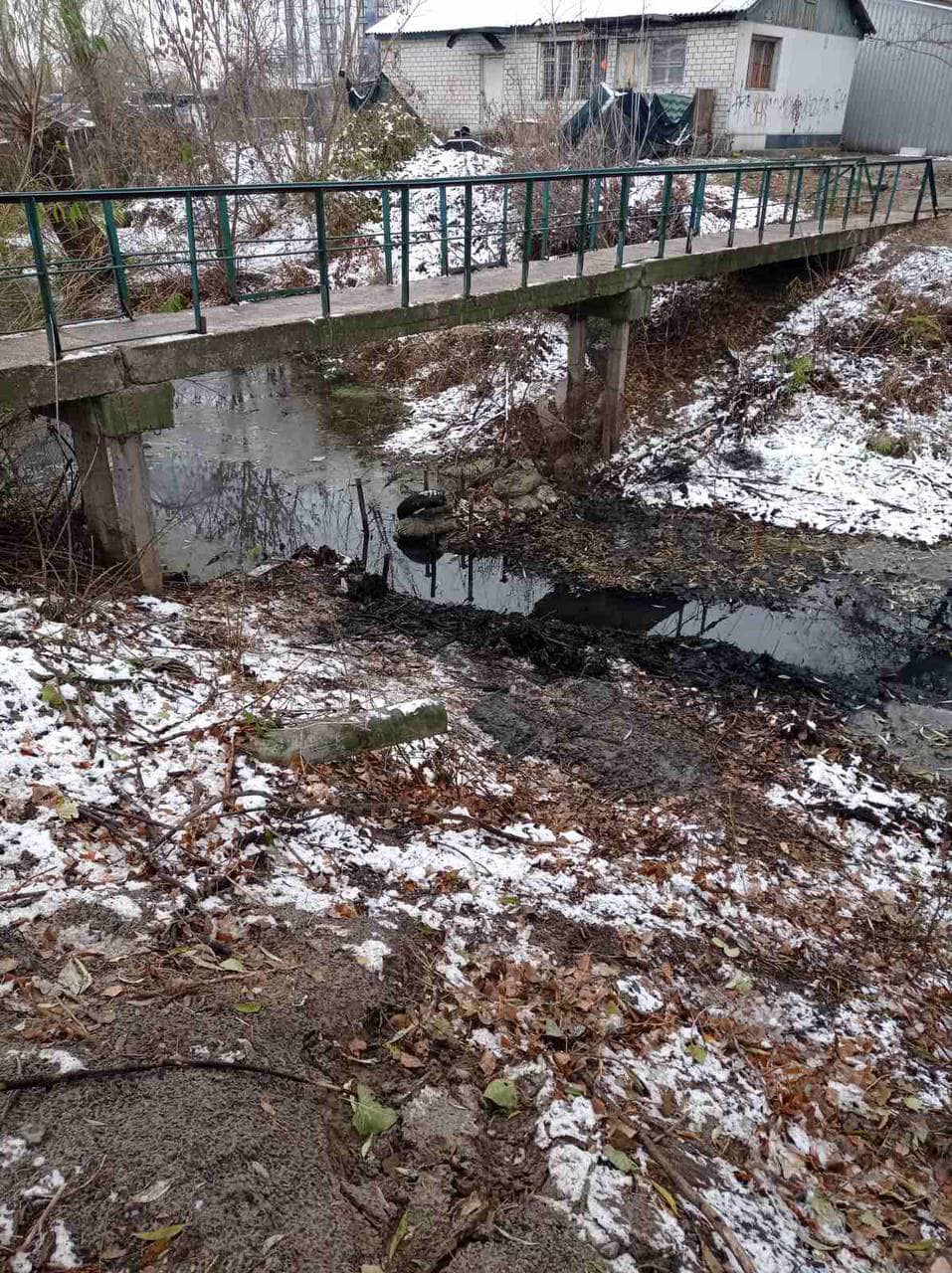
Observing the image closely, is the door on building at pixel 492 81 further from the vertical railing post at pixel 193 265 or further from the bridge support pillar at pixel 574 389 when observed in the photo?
the vertical railing post at pixel 193 265

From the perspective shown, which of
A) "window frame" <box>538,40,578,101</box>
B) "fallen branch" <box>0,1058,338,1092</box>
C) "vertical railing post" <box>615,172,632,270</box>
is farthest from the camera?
"window frame" <box>538,40,578,101</box>

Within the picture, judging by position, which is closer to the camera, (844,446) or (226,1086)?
(226,1086)

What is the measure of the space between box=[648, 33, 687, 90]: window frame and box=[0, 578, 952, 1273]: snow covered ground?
879 inches

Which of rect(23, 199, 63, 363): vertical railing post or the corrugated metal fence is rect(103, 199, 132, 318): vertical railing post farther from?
the corrugated metal fence

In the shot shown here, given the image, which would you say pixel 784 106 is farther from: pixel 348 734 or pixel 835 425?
pixel 348 734

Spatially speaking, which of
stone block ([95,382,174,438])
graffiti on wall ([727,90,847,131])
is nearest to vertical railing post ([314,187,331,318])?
stone block ([95,382,174,438])

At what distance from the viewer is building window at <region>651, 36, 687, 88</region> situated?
22.6 m

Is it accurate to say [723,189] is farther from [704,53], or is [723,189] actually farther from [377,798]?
[377,798]

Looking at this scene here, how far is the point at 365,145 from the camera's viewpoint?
17406 mm

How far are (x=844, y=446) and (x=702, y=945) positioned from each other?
8965 mm

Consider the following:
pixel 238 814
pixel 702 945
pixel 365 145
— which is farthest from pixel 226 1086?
pixel 365 145

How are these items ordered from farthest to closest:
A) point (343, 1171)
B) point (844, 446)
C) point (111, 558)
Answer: point (844, 446) → point (111, 558) → point (343, 1171)

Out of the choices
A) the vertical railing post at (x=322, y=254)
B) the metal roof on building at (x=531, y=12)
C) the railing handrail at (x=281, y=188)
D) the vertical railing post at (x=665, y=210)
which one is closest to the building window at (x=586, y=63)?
the metal roof on building at (x=531, y=12)

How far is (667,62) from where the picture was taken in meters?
22.9
